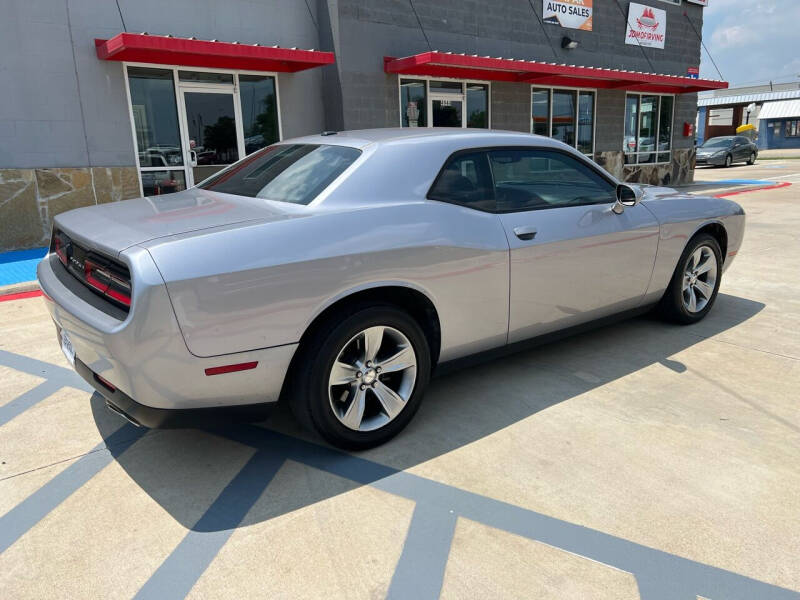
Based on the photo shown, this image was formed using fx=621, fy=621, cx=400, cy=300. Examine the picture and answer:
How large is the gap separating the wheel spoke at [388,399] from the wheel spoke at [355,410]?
9 centimetres

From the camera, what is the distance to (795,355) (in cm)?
443

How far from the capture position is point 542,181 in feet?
13.1

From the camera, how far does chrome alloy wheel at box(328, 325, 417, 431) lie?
3045 millimetres

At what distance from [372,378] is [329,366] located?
0.98 feet

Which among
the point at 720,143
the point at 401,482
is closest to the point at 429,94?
the point at 401,482

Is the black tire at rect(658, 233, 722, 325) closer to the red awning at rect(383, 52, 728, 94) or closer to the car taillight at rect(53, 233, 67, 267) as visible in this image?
the car taillight at rect(53, 233, 67, 267)

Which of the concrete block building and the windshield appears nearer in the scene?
the concrete block building

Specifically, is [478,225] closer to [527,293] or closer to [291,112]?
[527,293]

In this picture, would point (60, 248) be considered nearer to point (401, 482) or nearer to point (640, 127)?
point (401, 482)

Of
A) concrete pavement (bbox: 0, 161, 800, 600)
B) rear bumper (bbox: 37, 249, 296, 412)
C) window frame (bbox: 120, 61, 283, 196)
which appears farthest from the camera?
window frame (bbox: 120, 61, 283, 196)

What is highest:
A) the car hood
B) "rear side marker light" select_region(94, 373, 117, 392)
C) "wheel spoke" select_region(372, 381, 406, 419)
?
the car hood

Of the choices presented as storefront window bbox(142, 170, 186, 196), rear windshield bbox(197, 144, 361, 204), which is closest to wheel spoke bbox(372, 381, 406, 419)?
rear windshield bbox(197, 144, 361, 204)

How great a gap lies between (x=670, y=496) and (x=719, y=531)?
26cm

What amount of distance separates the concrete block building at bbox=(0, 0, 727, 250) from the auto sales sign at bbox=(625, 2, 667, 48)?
116mm
